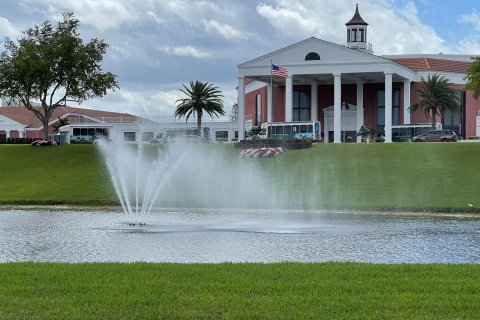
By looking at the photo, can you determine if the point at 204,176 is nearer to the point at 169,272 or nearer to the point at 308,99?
the point at 169,272

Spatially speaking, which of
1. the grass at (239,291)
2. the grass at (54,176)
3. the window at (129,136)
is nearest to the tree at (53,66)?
the grass at (54,176)

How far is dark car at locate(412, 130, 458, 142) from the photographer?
231 feet

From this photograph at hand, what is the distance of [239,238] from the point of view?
65.4 feet

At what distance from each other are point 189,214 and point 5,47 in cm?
4259

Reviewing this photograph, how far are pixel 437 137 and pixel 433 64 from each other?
816 inches

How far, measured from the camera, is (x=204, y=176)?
43656mm

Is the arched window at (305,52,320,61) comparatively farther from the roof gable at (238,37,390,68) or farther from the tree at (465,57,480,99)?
the tree at (465,57,480,99)

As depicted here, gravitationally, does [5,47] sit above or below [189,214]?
above

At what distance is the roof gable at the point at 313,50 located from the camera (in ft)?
253

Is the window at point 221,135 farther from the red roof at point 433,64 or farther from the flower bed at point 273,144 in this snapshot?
the flower bed at point 273,144

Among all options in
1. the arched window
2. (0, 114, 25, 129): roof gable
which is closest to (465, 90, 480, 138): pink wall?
the arched window

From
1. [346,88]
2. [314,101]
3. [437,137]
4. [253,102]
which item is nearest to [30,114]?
[253,102]

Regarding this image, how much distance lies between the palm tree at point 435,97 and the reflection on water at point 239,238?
176 feet

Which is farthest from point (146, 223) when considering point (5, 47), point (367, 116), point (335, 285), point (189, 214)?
point (367, 116)
